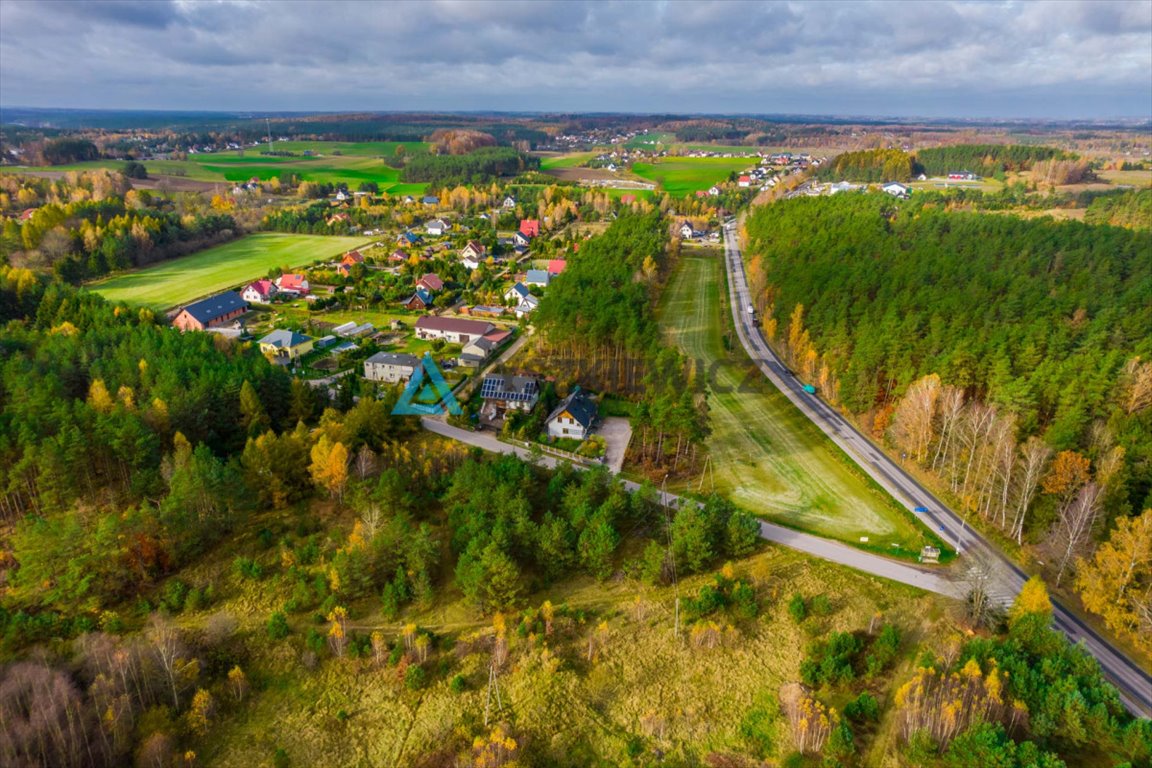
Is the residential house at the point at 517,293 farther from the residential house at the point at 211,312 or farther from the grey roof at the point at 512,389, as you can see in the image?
the residential house at the point at 211,312

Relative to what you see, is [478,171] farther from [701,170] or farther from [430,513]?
[430,513]

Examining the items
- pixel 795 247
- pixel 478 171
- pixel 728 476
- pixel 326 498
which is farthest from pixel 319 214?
pixel 728 476

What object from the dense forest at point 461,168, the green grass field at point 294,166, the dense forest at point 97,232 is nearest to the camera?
the dense forest at point 97,232

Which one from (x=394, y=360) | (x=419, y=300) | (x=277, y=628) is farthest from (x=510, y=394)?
(x=419, y=300)

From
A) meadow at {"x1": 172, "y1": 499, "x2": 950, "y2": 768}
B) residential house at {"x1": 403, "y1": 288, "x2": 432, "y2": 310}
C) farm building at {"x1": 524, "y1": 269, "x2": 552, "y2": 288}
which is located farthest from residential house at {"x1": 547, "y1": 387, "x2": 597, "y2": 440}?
farm building at {"x1": 524, "y1": 269, "x2": 552, "y2": 288}

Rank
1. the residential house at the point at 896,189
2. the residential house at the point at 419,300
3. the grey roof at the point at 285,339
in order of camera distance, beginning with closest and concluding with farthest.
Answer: the grey roof at the point at 285,339 → the residential house at the point at 419,300 → the residential house at the point at 896,189

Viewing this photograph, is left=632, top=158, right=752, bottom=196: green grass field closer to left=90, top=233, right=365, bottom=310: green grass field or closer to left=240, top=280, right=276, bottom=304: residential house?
left=90, top=233, right=365, bottom=310: green grass field

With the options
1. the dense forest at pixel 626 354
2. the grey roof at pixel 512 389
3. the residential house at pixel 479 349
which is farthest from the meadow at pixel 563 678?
the residential house at pixel 479 349
